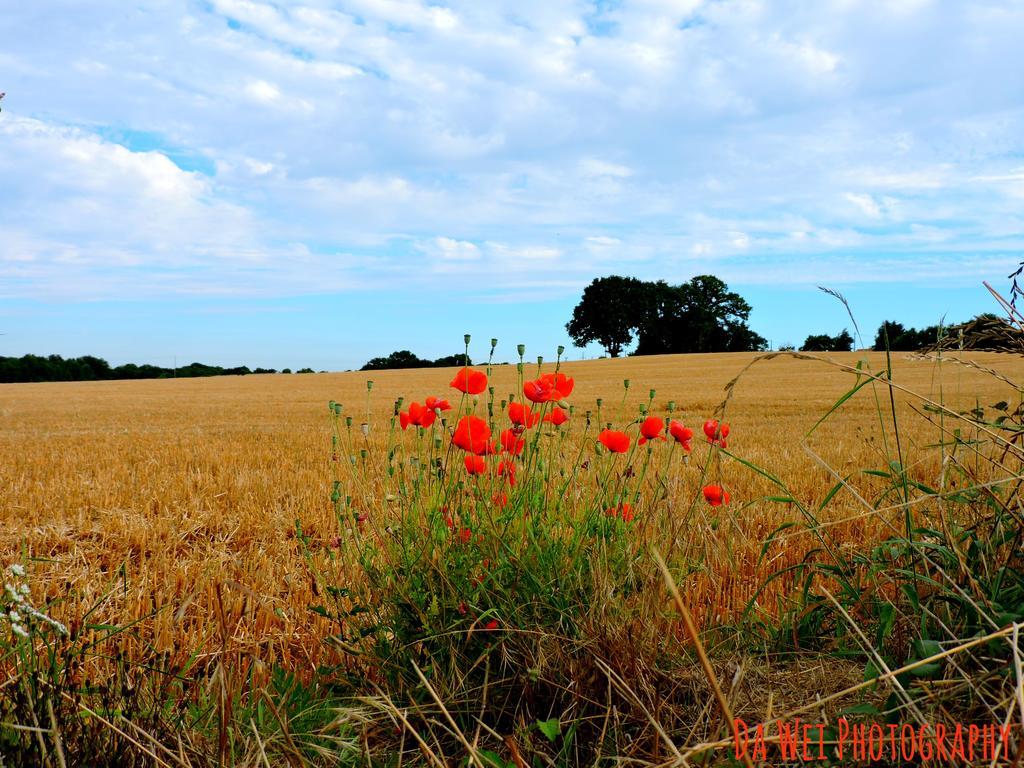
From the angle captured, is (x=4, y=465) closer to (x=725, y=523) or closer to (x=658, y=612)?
(x=725, y=523)

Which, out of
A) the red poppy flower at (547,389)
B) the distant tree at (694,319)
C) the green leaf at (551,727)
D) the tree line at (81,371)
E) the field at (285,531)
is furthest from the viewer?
the distant tree at (694,319)

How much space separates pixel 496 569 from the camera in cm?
207

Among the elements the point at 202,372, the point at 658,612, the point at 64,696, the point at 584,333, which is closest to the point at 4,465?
the point at 64,696

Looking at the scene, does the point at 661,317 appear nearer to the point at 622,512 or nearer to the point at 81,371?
the point at 81,371

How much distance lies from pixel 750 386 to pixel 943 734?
23432mm

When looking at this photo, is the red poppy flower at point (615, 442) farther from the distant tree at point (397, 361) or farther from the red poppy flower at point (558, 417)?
the distant tree at point (397, 361)

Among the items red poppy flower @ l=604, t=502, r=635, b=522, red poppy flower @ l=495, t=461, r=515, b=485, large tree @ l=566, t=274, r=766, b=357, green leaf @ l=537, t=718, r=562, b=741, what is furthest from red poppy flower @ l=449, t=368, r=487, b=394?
large tree @ l=566, t=274, r=766, b=357

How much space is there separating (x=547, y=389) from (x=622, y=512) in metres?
0.52

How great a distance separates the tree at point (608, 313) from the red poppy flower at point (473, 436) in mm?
69617

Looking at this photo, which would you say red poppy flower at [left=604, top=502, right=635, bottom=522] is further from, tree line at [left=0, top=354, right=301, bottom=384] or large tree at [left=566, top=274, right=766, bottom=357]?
large tree at [left=566, top=274, right=766, bottom=357]

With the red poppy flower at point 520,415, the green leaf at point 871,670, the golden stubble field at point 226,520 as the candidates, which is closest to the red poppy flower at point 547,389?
the red poppy flower at point 520,415

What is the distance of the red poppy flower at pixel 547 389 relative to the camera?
2.26 metres

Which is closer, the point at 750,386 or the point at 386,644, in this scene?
the point at 386,644

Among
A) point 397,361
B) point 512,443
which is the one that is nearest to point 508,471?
point 512,443
